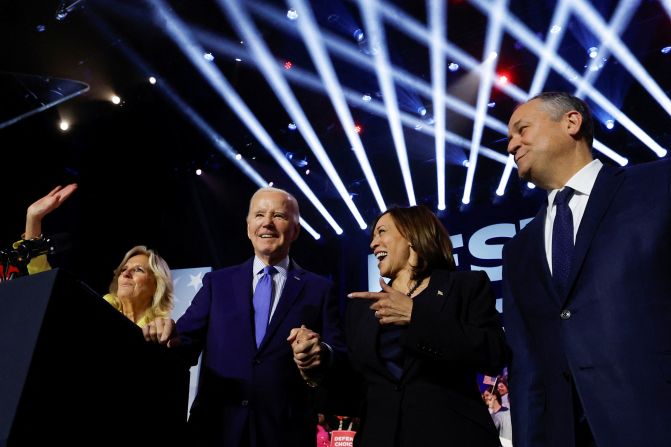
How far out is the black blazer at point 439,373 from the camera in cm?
201

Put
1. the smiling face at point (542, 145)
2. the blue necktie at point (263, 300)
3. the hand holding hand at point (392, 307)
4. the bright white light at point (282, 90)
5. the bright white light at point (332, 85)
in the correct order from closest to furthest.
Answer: the hand holding hand at point (392, 307) → the smiling face at point (542, 145) → the blue necktie at point (263, 300) → the bright white light at point (282, 90) → the bright white light at point (332, 85)

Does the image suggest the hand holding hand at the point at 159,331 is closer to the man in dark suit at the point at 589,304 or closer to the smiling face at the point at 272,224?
the smiling face at the point at 272,224

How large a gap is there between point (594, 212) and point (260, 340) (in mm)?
1395

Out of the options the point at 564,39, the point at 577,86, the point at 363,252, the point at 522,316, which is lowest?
the point at 522,316

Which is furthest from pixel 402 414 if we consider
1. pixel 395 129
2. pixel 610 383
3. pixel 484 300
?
pixel 395 129

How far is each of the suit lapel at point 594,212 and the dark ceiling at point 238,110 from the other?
505 cm

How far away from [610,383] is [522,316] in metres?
0.51

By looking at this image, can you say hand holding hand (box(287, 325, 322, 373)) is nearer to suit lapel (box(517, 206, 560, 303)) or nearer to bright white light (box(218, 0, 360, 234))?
suit lapel (box(517, 206, 560, 303))

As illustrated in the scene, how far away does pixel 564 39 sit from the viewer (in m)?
6.79

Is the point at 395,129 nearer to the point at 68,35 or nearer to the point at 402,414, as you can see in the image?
the point at 68,35

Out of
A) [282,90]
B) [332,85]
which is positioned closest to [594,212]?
[332,85]

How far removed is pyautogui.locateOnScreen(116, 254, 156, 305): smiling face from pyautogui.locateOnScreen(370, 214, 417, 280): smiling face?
184cm

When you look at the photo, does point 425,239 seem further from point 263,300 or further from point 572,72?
point 572,72

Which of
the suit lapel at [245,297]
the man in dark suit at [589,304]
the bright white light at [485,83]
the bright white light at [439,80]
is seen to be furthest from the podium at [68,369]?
the bright white light at [485,83]
